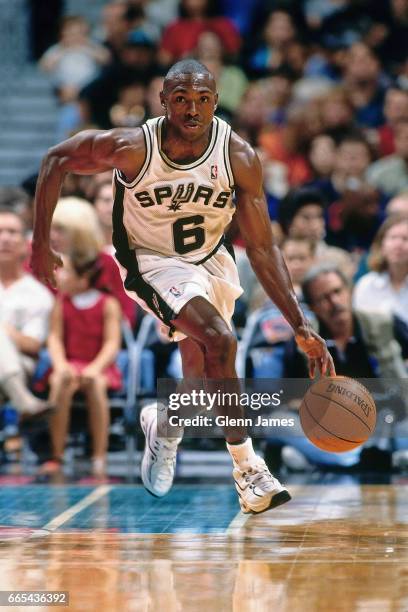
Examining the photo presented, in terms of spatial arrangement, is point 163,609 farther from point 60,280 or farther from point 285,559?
point 60,280

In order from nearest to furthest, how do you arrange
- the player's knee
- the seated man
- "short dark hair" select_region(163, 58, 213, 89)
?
1. the player's knee
2. "short dark hair" select_region(163, 58, 213, 89)
3. the seated man

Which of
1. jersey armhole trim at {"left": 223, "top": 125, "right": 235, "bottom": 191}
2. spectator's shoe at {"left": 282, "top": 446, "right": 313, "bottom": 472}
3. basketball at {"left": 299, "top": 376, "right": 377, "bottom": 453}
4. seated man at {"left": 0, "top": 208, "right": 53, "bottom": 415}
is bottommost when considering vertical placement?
spectator's shoe at {"left": 282, "top": 446, "right": 313, "bottom": 472}

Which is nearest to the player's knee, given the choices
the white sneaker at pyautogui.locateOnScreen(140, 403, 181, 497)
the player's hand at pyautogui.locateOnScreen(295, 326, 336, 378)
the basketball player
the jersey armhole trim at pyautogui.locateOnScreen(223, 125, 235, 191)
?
the basketball player

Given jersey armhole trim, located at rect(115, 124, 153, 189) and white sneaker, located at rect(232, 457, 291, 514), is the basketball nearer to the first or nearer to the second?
white sneaker, located at rect(232, 457, 291, 514)

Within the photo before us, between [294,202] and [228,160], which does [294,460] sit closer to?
[294,202]

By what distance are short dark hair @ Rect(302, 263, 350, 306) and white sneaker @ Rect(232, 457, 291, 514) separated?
98.4 inches

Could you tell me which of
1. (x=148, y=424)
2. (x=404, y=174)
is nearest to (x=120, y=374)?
(x=148, y=424)

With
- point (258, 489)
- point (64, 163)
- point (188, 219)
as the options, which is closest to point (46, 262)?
point (64, 163)

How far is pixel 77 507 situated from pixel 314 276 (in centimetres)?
239

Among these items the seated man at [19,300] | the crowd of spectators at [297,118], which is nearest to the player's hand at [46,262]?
the crowd of spectators at [297,118]

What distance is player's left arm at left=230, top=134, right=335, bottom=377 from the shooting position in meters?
6.05

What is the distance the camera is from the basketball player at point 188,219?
5.87 m

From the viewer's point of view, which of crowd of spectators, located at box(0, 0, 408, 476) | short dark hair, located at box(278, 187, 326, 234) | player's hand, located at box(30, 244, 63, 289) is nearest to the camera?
player's hand, located at box(30, 244, 63, 289)

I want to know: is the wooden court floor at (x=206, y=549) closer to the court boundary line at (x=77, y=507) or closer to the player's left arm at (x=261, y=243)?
the court boundary line at (x=77, y=507)
